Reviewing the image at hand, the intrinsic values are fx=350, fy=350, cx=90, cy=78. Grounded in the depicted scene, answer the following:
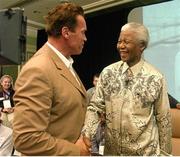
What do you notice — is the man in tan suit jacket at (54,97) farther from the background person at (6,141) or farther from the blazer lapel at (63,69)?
the background person at (6,141)

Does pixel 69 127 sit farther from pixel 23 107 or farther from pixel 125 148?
pixel 125 148

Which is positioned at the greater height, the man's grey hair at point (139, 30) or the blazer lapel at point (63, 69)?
the man's grey hair at point (139, 30)

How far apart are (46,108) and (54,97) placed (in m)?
0.07

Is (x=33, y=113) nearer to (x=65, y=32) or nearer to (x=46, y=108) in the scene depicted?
(x=46, y=108)

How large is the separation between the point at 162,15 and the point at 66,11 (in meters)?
4.24

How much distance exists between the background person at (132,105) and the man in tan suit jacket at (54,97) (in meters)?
0.34

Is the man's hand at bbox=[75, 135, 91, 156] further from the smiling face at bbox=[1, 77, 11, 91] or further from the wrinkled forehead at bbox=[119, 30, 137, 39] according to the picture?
the smiling face at bbox=[1, 77, 11, 91]

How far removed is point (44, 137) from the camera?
1304 millimetres

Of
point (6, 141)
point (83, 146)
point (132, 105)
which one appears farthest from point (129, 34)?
point (6, 141)

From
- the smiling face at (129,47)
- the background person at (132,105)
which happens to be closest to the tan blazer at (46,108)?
the background person at (132,105)

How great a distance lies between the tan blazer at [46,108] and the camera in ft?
4.18

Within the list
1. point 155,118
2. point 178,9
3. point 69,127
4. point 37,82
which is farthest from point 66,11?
point 178,9

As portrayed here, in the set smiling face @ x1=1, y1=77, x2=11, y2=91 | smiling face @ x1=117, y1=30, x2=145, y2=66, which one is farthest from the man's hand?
smiling face @ x1=1, y1=77, x2=11, y2=91

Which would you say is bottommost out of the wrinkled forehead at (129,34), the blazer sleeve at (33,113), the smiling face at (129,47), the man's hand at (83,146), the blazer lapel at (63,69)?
the man's hand at (83,146)
